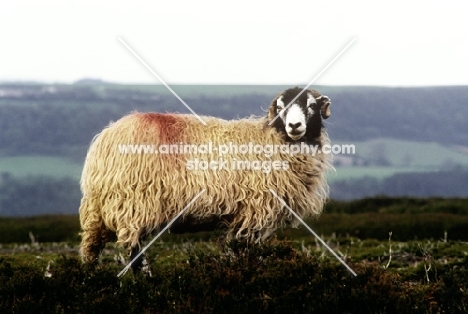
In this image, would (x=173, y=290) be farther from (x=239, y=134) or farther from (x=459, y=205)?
(x=459, y=205)

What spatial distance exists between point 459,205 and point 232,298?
19022mm

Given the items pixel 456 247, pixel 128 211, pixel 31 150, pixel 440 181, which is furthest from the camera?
pixel 440 181

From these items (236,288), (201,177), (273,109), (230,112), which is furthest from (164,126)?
(230,112)

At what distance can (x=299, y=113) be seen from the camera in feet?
35.6

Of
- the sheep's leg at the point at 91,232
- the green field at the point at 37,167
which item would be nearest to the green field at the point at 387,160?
the green field at the point at 37,167

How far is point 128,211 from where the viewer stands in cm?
1072

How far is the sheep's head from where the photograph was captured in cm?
1084

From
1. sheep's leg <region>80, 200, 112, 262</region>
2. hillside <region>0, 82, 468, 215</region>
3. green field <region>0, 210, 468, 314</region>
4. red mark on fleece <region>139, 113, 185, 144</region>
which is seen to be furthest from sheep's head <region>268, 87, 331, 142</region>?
hillside <region>0, 82, 468, 215</region>

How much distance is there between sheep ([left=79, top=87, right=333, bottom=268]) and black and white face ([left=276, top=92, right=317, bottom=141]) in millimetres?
13

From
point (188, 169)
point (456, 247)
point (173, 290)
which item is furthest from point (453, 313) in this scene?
point (456, 247)

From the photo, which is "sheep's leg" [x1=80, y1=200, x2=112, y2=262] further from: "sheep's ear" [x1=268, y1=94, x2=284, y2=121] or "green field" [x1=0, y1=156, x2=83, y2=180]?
"green field" [x1=0, y1=156, x2=83, y2=180]

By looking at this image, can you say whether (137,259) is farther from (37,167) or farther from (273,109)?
(37,167)

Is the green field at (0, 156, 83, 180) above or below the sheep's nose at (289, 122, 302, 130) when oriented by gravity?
below

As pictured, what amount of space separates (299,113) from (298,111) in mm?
28
